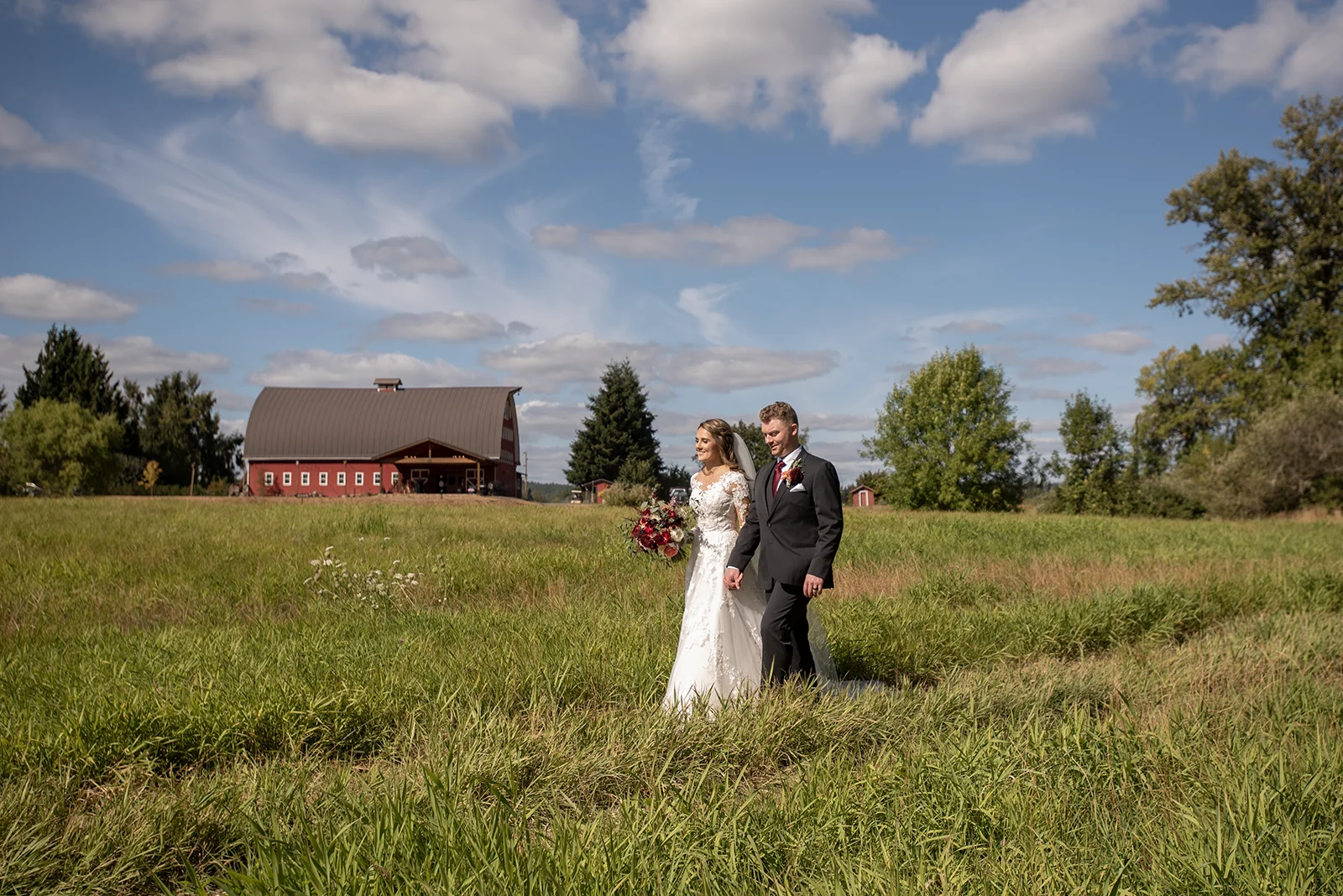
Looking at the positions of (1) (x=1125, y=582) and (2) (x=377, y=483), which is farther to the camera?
(2) (x=377, y=483)

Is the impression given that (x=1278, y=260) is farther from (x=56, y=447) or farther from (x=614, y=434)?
(x=56, y=447)

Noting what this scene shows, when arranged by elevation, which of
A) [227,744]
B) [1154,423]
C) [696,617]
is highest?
[1154,423]

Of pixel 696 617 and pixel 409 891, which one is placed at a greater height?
pixel 696 617

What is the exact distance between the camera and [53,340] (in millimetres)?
63500

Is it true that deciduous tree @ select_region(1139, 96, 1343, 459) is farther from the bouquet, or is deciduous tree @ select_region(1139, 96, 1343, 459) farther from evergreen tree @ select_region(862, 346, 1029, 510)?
the bouquet

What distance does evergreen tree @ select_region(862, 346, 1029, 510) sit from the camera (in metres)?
53.0

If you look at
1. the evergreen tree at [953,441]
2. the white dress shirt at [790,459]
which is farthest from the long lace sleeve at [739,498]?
the evergreen tree at [953,441]

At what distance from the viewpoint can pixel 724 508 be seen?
634cm

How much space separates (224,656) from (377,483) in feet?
183

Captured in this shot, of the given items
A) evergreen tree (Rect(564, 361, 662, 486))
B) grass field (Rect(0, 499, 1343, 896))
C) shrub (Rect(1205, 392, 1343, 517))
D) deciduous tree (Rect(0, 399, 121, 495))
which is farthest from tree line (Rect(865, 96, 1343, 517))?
deciduous tree (Rect(0, 399, 121, 495))

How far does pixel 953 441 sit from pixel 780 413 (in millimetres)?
50611

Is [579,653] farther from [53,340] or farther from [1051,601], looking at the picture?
[53,340]

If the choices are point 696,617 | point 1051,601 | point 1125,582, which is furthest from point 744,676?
point 1125,582

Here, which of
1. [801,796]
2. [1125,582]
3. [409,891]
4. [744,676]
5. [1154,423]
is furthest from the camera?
[1154,423]
